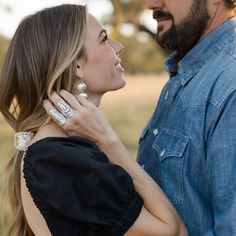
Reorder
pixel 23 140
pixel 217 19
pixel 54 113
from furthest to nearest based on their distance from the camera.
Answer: pixel 217 19, pixel 23 140, pixel 54 113

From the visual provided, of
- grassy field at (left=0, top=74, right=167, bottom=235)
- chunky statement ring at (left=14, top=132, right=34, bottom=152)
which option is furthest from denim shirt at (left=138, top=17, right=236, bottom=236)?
grassy field at (left=0, top=74, right=167, bottom=235)

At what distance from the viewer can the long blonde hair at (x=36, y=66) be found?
2.38m

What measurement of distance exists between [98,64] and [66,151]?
515 mm

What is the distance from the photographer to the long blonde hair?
2.38 m

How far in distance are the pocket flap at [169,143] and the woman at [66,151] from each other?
0.53 feet

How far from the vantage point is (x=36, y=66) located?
7.89ft

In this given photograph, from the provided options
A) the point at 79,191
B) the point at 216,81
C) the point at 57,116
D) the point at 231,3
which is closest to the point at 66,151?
the point at 79,191

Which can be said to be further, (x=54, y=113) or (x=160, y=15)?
(x=160, y=15)

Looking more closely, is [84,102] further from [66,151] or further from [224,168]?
[224,168]

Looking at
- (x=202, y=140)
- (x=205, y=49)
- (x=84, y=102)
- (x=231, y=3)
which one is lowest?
(x=202, y=140)

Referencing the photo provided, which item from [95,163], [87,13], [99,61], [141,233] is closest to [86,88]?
[99,61]

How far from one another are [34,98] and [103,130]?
1.20 feet

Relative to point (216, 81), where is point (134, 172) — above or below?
below

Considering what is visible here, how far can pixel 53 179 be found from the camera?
209 cm
